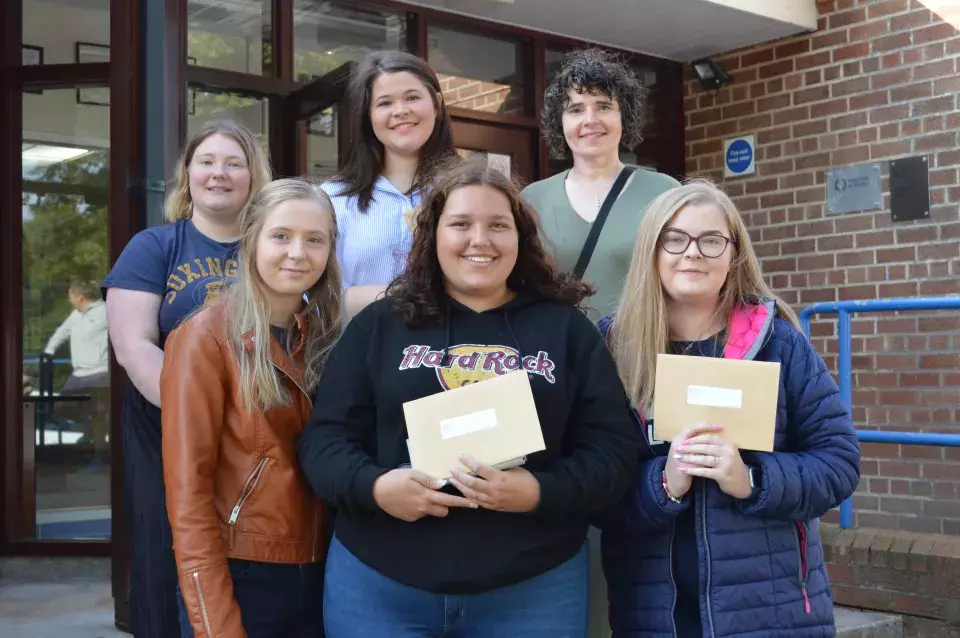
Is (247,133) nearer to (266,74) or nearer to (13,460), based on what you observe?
(266,74)

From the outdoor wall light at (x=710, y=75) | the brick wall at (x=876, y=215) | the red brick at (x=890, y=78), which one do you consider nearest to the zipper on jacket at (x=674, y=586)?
the brick wall at (x=876, y=215)

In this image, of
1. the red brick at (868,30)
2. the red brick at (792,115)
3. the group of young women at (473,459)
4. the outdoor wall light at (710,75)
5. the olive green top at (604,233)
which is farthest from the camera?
the outdoor wall light at (710,75)

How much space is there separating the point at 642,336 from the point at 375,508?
2.45 feet

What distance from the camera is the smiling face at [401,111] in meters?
2.85

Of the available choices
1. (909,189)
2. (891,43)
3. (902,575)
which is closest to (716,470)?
(902,575)

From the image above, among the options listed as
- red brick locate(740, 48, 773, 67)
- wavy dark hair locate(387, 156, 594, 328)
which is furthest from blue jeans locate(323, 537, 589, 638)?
red brick locate(740, 48, 773, 67)

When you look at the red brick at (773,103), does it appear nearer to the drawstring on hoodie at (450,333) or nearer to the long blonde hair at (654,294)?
the long blonde hair at (654,294)

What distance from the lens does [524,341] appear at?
223cm

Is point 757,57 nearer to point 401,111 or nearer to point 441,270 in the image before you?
point 401,111

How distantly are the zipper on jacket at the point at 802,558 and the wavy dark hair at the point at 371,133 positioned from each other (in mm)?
1384

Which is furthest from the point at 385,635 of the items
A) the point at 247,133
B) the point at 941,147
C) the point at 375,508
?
the point at 941,147

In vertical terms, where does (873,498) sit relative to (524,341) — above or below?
below

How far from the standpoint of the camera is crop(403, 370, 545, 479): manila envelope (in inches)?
78.5

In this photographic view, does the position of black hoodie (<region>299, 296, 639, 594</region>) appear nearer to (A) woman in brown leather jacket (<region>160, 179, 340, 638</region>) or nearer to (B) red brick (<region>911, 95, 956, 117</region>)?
(A) woman in brown leather jacket (<region>160, 179, 340, 638</region>)
